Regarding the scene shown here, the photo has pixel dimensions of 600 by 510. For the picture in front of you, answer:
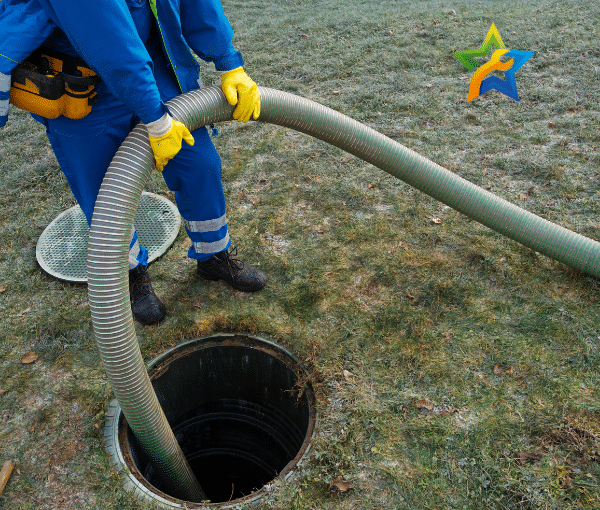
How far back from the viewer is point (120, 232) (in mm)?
2039

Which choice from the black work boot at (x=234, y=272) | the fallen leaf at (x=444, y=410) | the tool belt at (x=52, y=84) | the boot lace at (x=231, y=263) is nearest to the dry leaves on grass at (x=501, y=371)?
the fallen leaf at (x=444, y=410)

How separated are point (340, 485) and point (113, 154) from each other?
1872 mm

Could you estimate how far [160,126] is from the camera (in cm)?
211

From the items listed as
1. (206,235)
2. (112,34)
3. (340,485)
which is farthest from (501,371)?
(112,34)

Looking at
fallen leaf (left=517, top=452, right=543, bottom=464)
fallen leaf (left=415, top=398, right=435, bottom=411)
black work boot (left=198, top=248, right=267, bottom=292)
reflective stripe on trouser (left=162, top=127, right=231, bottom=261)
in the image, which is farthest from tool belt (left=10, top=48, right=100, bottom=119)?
fallen leaf (left=517, top=452, right=543, bottom=464)

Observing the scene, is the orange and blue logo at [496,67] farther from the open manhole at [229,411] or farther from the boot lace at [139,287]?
the boot lace at [139,287]

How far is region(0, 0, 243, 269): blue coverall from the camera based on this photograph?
187 cm

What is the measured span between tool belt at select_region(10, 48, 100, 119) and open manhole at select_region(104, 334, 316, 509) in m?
1.37

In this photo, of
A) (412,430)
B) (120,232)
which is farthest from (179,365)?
(412,430)

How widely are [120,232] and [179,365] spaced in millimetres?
1038

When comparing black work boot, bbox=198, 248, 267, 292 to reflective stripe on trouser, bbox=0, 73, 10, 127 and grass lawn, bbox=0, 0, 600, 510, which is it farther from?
reflective stripe on trouser, bbox=0, 73, 10, 127

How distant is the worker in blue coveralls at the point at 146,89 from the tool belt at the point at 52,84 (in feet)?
0.17

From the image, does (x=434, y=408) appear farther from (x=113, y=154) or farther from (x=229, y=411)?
(x=113, y=154)

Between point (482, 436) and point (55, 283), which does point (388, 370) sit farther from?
point (55, 283)
